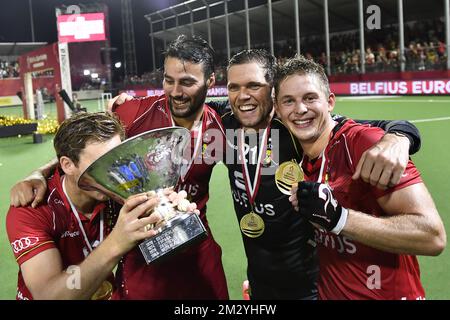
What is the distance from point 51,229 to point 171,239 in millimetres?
772

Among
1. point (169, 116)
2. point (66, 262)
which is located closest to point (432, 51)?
point (169, 116)

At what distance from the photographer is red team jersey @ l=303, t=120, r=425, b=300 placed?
2.19 meters

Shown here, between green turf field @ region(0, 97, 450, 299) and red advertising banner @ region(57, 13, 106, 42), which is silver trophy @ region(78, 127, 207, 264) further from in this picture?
red advertising banner @ region(57, 13, 106, 42)

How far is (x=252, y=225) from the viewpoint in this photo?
3.07 m

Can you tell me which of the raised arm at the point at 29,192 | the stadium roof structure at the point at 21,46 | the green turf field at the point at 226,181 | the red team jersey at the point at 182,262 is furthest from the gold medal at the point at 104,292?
the stadium roof structure at the point at 21,46

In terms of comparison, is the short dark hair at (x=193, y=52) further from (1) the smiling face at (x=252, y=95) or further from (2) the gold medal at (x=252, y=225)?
(2) the gold medal at (x=252, y=225)

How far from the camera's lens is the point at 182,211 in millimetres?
1889

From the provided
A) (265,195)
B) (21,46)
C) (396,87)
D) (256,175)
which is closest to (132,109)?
(256,175)

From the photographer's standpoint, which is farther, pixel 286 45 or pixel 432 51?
pixel 286 45

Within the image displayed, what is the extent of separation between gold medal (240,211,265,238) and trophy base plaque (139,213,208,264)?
1.27 m

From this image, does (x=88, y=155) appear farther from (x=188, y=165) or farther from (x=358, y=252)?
(x=358, y=252)

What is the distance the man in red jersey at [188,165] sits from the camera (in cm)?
312
